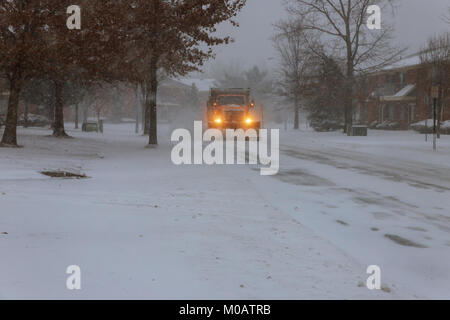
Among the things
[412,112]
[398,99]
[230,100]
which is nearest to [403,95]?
[398,99]

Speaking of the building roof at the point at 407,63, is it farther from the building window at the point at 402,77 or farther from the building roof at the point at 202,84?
the building roof at the point at 202,84

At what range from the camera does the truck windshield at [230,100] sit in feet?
96.4

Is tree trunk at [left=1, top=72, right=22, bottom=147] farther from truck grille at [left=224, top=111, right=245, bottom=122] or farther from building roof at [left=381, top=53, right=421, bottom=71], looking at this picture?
building roof at [left=381, top=53, right=421, bottom=71]

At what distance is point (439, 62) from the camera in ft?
105

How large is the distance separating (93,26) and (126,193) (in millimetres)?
10381

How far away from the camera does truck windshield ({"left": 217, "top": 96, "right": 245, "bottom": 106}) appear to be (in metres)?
29.4

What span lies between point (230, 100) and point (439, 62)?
14446 mm

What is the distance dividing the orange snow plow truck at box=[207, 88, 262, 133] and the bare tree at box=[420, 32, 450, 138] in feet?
39.2

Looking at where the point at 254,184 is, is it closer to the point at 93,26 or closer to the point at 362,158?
the point at 362,158

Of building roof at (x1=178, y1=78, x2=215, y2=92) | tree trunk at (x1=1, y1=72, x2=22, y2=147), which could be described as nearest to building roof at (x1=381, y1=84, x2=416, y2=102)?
tree trunk at (x1=1, y1=72, x2=22, y2=147)

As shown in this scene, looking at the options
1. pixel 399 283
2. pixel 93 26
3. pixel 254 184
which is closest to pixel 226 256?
pixel 399 283

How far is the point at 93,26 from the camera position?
58.1 feet

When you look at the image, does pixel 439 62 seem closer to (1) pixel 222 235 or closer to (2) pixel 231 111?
(2) pixel 231 111

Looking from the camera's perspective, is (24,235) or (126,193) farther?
(126,193)
